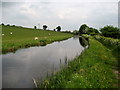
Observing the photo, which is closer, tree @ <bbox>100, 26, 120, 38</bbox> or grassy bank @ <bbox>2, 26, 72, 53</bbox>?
grassy bank @ <bbox>2, 26, 72, 53</bbox>

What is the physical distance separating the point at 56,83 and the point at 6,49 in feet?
47.7

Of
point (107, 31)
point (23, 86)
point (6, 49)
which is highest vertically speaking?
point (107, 31)

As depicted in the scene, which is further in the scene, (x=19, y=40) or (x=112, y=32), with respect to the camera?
(x=112, y=32)

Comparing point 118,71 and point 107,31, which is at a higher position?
point 107,31

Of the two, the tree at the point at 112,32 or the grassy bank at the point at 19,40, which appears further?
the tree at the point at 112,32

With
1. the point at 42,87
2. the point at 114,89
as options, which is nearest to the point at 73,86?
the point at 42,87

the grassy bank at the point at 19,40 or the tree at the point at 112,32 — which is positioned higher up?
the tree at the point at 112,32

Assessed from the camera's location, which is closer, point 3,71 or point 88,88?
point 88,88

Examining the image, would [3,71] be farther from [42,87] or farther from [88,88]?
[88,88]

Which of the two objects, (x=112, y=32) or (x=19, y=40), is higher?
(x=112, y=32)

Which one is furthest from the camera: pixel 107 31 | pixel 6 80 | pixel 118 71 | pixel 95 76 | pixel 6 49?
pixel 107 31

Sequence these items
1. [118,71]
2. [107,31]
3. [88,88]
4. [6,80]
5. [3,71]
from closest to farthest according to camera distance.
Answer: [88,88]
[6,80]
[118,71]
[3,71]
[107,31]

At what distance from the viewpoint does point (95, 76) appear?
26.1ft

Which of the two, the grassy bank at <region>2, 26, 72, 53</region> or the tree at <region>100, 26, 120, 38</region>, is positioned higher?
the tree at <region>100, 26, 120, 38</region>
